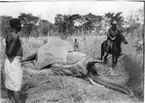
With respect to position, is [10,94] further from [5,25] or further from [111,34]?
[111,34]

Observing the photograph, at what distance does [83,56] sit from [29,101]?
3.72 ft

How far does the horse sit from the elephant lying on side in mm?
191

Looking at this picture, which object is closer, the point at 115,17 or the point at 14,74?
the point at 14,74

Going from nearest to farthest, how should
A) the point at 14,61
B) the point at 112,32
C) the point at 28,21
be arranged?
the point at 14,61, the point at 28,21, the point at 112,32

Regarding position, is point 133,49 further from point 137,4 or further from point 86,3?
point 86,3

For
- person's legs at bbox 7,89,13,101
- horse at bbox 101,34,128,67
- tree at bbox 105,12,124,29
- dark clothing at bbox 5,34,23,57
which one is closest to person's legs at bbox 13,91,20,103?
person's legs at bbox 7,89,13,101

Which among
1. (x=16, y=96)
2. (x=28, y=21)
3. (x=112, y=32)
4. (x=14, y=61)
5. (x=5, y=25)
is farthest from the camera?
(x=112, y=32)

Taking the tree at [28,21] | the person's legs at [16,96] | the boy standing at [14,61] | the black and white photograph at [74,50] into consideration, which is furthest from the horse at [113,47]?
the person's legs at [16,96]

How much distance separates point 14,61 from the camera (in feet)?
16.5

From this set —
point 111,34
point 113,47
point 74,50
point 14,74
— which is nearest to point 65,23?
point 74,50

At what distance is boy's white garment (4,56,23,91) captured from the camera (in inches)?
199

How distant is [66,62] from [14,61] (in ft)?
3.07

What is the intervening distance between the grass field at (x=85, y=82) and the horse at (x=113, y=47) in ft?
0.24

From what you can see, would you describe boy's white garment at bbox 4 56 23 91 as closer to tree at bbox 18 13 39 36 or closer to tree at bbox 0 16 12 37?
tree at bbox 0 16 12 37
